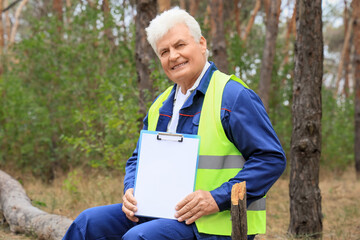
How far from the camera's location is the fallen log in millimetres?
4289

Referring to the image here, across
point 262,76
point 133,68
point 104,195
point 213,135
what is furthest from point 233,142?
point 262,76

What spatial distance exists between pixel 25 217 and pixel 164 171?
3.22 metres

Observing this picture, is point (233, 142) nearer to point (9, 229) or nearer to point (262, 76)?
point (9, 229)

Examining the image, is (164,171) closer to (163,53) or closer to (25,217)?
(163,53)

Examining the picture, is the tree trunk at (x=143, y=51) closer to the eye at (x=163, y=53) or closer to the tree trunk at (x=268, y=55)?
the tree trunk at (x=268, y=55)

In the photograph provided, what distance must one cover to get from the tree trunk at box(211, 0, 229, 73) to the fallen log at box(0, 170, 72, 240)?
4.27m

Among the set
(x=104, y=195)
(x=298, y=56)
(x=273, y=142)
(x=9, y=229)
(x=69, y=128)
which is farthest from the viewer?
(x=69, y=128)

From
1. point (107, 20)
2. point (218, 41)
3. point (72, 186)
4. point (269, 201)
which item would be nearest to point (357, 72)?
point (218, 41)

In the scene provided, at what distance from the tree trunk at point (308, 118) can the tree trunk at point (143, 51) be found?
2.18m

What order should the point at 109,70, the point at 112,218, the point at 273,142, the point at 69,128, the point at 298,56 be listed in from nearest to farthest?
the point at 273,142 < the point at 112,218 < the point at 298,56 < the point at 109,70 < the point at 69,128

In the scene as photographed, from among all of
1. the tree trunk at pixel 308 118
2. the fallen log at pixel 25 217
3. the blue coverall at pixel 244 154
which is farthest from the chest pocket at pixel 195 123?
the tree trunk at pixel 308 118

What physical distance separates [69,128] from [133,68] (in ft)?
6.09

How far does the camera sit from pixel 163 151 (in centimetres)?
222

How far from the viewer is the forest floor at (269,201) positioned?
528cm
